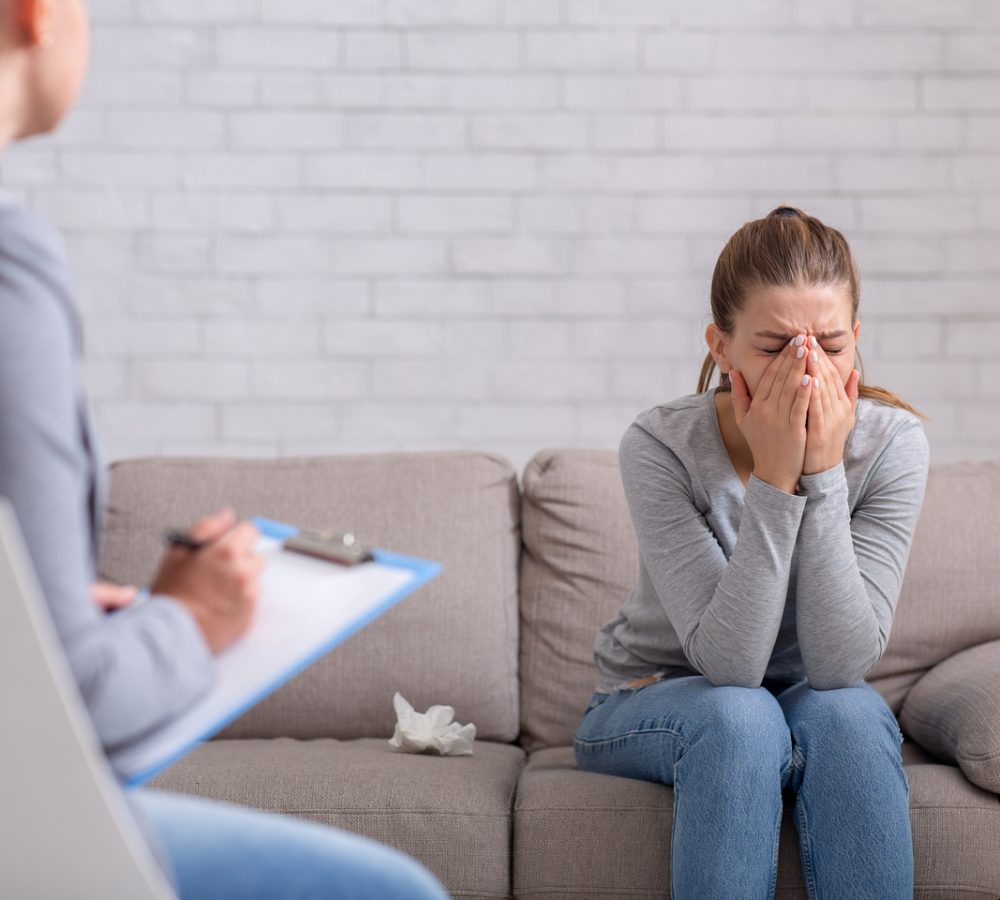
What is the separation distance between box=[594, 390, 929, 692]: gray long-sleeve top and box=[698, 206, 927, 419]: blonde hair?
173 millimetres

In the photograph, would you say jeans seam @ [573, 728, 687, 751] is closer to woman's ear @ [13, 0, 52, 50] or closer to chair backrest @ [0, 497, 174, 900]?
chair backrest @ [0, 497, 174, 900]

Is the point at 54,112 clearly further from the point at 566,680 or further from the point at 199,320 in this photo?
the point at 199,320

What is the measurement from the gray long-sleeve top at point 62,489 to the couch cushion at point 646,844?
102cm

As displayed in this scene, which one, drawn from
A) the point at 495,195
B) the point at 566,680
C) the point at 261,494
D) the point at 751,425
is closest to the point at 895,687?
the point at 566,680

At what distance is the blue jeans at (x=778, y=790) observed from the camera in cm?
149

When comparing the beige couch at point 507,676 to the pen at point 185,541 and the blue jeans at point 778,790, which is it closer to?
the blue jeans at point 778,790

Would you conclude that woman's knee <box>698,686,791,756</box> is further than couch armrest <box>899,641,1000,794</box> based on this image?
No

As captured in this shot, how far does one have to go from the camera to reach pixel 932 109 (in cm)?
284

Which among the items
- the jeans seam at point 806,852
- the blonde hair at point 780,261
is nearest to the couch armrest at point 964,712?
the jeans seam at point 806,852

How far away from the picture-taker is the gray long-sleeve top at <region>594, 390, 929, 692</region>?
162cm

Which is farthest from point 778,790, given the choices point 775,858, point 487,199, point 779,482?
point 487,199

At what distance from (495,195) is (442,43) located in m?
0.37

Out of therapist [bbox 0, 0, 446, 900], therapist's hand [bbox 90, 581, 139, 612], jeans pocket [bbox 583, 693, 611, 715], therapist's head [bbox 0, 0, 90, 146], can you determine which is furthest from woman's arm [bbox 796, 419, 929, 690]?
therapist's head [bbox 0, 0, 90, 146]

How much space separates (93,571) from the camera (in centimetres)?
81
